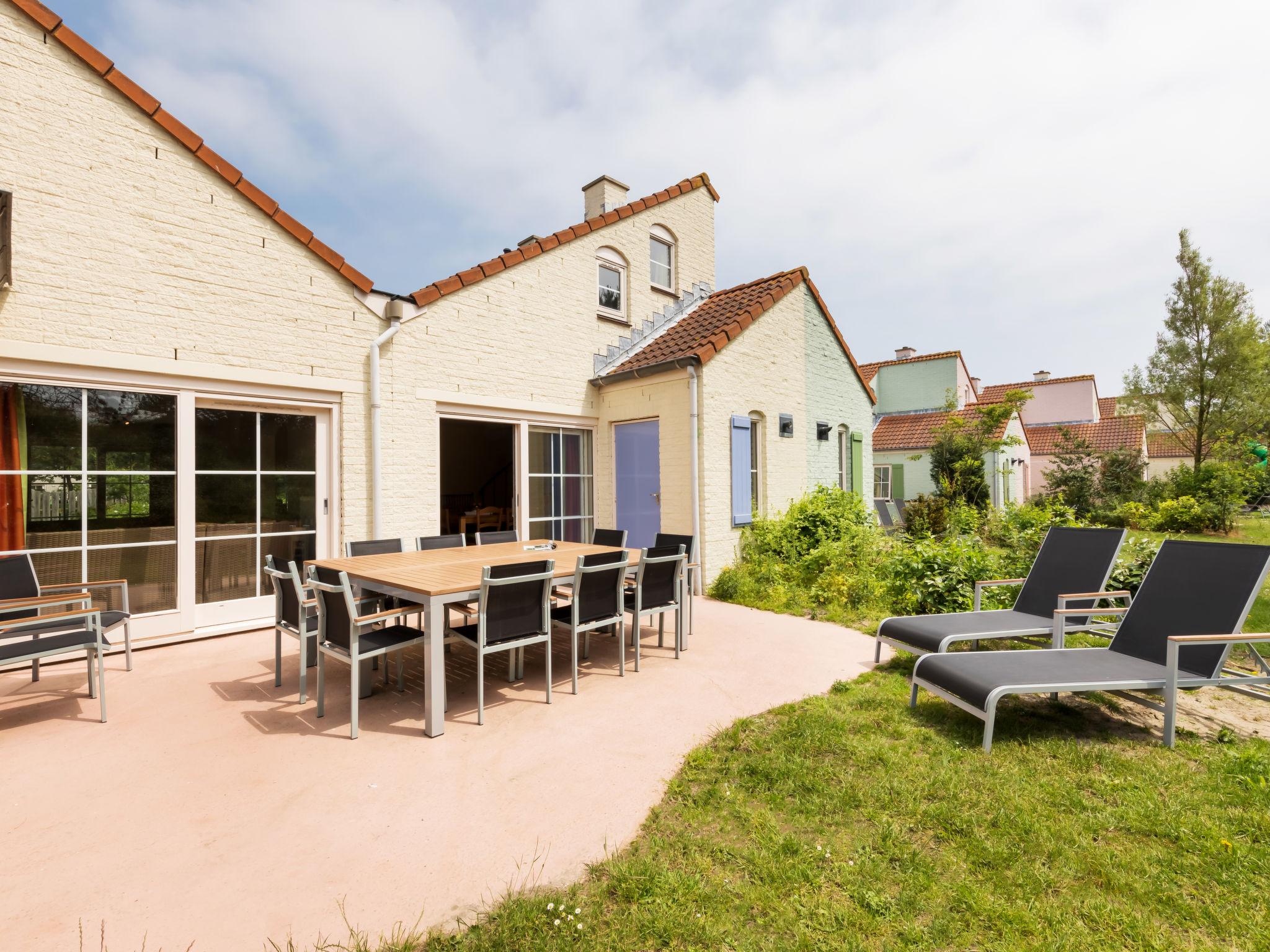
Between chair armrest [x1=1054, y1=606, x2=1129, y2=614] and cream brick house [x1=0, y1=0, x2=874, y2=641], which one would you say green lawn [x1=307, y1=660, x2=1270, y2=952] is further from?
cream brick house [x1=0, y1=0, x2=874, y2=641]

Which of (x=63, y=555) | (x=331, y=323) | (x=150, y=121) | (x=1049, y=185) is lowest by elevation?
(x=63, y=555)

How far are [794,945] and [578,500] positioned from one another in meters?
7.48

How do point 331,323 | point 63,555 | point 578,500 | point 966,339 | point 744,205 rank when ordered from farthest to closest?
point 966,339 < point 744,205 < point 578,500 < point 331,323 < point 63,555

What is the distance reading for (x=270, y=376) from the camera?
6.19m

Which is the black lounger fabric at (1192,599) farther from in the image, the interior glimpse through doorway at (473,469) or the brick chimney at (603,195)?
the interior glimpse through doorway at (473,469)

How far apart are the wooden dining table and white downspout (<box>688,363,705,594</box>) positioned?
231 cm

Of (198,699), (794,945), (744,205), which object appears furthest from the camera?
(744,205)

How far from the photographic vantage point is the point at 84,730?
3.73 m

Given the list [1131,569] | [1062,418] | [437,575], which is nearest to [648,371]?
[437,575]

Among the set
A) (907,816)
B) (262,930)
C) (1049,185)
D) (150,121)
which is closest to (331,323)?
(150,121)

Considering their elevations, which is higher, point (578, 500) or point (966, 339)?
point (966, 339)

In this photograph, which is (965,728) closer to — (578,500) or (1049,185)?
(578,500)

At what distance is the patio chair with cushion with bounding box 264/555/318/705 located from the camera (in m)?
4.11

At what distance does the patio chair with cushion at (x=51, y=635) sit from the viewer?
368cm
